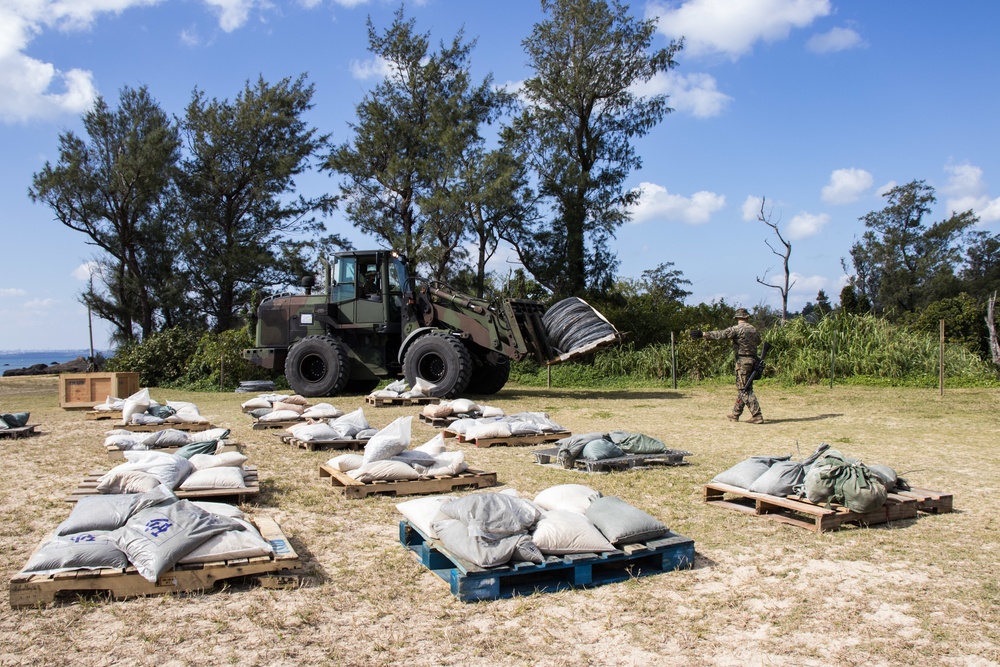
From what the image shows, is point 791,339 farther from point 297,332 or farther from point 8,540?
point 8,540

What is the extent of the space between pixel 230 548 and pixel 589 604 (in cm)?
192

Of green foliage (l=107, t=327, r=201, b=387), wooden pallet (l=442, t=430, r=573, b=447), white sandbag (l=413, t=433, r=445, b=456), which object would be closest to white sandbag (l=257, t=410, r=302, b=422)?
wooden pallet (l=442, t=430, r=573, b=447)

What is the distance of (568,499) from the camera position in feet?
16.1

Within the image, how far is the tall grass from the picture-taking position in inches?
656

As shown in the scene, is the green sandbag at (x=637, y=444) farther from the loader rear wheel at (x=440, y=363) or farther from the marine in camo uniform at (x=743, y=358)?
the loader rear wheel at (x=440, y=363)

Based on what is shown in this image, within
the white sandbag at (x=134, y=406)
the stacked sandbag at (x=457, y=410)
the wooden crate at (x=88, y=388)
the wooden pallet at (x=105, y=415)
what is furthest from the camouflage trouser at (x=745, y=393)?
the wooden crate at (x=88, y=388)

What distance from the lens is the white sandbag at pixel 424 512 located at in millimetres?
4504

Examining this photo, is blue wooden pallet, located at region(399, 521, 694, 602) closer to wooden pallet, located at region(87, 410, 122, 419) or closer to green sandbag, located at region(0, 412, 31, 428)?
green sandbag, located at region(0, 412, 31, 428)

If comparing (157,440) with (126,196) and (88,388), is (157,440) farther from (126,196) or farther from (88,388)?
(126,196)

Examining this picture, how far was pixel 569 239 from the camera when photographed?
2317 cm

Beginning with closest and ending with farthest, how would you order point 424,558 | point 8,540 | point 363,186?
point 424,558 → point 8,540 → point 363,186

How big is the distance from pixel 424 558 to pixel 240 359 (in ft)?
53.9

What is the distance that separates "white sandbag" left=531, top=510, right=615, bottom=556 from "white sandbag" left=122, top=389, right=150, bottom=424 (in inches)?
322

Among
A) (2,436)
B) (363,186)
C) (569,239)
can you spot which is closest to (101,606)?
(2,436)
